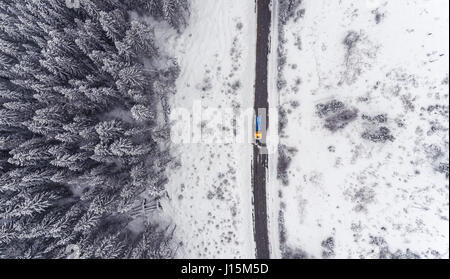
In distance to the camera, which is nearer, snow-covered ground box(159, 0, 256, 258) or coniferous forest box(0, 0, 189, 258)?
coniferous forest box(0, 0, 189, 258)

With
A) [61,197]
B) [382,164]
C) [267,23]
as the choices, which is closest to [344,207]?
[382,164]

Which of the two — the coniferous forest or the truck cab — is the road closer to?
the truck cab

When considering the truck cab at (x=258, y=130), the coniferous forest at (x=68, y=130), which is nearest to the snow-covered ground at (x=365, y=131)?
the truck cab at (x=258, y=130)

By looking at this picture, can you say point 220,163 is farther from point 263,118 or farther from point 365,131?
point 365,131

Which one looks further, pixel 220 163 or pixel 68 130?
pixel 220 163

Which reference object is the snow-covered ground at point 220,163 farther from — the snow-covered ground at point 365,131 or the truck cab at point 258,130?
the snow-covered ground at point 365,131

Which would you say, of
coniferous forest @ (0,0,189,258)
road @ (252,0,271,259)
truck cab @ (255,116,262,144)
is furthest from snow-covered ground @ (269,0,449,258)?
coniferous forest @ (0,0,189,258)

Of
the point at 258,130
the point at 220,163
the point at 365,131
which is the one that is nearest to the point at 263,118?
the point at 258,130
